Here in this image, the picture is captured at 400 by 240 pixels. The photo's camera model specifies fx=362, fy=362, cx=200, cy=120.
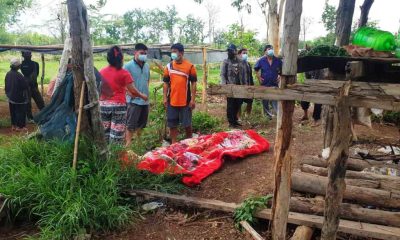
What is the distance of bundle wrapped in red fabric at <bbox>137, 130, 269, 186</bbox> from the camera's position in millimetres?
5062

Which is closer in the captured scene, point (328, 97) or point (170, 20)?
point (328, 97)

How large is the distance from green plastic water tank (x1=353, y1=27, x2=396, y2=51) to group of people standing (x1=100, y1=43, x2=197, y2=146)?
10.7 ft

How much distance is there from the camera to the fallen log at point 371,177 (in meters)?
4.40

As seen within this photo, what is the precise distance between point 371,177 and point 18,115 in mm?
7856

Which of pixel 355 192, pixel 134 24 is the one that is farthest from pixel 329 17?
pixel 355 192

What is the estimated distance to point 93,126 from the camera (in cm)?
467

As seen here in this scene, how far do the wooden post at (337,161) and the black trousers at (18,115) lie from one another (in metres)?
7.90

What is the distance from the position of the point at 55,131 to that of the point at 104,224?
152 cm

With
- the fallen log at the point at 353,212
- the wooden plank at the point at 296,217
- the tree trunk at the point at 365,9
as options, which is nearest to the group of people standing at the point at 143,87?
the wooden plank at the point at 296,217

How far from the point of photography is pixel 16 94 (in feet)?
28.3

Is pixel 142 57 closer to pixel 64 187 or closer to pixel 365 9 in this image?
pixel 64 187

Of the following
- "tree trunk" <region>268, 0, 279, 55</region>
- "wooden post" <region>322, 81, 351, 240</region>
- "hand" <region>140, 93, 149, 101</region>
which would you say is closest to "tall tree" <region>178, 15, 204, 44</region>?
"tree trunk" <region>268, 0, 279, 55</region>

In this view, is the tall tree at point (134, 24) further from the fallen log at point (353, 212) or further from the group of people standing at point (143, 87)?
the fallen log at point (353, 212)

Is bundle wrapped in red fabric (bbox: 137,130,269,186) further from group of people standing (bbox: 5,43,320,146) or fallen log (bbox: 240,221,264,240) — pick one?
fallen log (bbox: 240,221,264,240)
